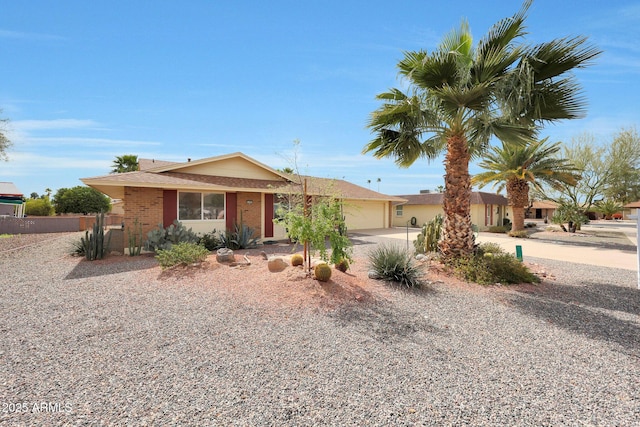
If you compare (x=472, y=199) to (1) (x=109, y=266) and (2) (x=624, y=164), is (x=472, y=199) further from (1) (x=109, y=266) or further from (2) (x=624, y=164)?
(1) (x=109, y=266)

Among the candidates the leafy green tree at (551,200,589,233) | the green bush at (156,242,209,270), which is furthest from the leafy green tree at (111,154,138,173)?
the leafy green tree at (551,200,589,233)

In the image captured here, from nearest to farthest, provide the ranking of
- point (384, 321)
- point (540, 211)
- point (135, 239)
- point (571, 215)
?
1. point (384, 321)
2. point (135, 239)
3. point (571, 215)
4. point (540, 211)

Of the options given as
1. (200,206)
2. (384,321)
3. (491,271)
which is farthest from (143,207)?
(491,271)

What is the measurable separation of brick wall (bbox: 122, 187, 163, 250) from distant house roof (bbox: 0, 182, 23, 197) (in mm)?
25203

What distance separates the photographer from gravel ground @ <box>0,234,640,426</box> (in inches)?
109

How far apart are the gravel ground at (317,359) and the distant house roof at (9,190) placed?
29.7 meters

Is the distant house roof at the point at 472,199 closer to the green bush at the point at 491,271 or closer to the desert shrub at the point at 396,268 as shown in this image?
the green bush at the point at 491,271

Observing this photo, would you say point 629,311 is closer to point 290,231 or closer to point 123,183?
point 290,231

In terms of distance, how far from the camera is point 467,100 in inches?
276

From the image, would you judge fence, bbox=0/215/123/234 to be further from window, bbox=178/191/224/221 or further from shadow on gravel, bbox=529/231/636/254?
shadow on gravel, bbox=529/231/636/254

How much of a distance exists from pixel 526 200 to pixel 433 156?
15503mm

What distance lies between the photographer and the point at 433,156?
9.73 metres

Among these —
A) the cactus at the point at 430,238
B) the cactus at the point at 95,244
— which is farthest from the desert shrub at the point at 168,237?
the cactus at the point at 430,238

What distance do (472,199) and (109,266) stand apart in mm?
26678
